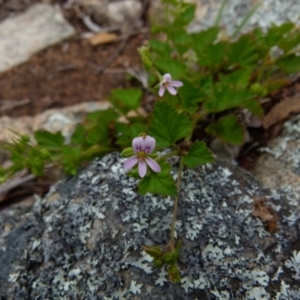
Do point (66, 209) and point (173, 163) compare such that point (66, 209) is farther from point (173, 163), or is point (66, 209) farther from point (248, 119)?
point (248, 119)

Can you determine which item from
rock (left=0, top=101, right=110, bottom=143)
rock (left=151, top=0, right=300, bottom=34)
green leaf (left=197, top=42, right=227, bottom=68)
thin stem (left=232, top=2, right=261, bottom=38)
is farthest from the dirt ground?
green leaf (left=197, top=42, right=227, bottom=68)

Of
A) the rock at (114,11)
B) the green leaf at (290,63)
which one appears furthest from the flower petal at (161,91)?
the rock at (114,11)

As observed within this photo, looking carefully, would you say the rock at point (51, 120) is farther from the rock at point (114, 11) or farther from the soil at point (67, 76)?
the rock at point (114, 11)

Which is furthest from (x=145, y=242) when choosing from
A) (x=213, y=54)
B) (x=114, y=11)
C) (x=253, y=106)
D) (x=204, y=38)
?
(x=114, y=11)

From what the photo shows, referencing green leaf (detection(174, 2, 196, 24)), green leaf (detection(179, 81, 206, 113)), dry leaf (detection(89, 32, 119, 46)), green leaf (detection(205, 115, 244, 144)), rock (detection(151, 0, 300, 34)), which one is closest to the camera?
green leaf (detection(179, 81, 206, 113))

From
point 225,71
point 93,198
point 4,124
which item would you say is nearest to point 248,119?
→ point 225,71

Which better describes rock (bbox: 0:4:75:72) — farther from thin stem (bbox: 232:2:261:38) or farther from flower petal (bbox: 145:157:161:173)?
flower petal (bbox: 145:157:161:173)

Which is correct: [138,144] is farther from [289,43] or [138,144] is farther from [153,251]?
[289,43]
